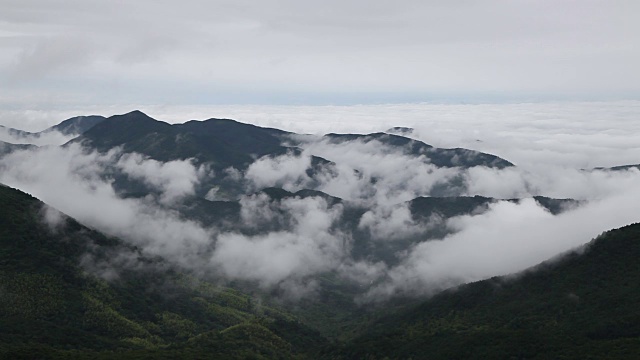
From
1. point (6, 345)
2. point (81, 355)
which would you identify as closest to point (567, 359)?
point (81, 355)

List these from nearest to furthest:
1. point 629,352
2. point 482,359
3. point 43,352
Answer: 1. point 629,352
2. point 43,352
3. point 482,359

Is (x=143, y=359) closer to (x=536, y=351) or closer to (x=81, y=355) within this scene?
(x=81, y=355)

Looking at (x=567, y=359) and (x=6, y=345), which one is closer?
(x=567, y=359)

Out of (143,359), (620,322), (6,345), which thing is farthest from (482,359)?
(6,345)

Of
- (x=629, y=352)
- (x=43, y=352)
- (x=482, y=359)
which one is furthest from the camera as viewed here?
(x=482, y=359)

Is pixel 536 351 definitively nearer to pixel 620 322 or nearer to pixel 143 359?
pixel 620 322

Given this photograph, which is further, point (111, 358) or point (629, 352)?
point (111, 358)

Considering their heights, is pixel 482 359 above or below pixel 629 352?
below

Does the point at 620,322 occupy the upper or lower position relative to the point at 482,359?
upper

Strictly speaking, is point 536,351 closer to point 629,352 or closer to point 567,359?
point 567,359
